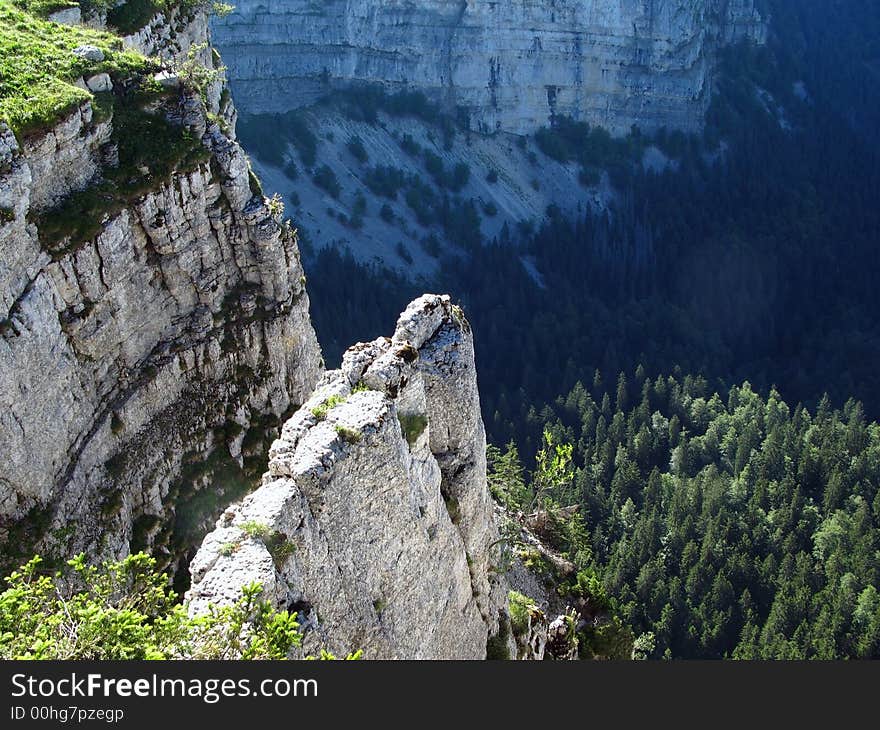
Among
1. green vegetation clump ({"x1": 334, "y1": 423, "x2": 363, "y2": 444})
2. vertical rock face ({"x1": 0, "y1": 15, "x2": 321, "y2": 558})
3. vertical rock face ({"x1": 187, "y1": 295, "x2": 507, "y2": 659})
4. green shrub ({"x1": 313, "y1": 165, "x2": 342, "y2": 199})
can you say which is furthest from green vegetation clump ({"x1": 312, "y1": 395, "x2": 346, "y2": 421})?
green shrub ({"x1": 313, "y1": 165, "x2": 342, "y2": 199})

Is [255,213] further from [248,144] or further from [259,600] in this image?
[248,144]

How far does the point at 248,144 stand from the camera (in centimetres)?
13250

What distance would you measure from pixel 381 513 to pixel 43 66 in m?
20.5

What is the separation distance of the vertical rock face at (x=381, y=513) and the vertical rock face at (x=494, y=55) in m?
123

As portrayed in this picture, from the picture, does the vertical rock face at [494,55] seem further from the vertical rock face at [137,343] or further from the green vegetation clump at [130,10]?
the vertical rock face at [137,343]

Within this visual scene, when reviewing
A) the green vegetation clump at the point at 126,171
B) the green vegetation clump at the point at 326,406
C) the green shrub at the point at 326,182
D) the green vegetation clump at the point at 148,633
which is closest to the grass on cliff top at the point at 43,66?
the green vegetation clump at the point at 126,171

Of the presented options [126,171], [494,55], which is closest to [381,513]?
[126,171]

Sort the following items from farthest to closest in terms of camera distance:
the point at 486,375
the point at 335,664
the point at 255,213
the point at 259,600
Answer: the point at 486,375 → the point at 255,213 → the point at 259,600 → the point at 335,664

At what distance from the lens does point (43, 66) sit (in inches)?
1173

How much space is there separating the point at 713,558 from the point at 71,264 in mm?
56210

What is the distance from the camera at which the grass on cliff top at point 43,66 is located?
27031 millimetres

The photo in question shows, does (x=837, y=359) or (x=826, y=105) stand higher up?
(x=826, y=105)

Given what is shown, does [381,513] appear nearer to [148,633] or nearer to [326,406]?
[326,406]

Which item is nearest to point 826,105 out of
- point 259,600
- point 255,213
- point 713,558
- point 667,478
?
point 667,478
